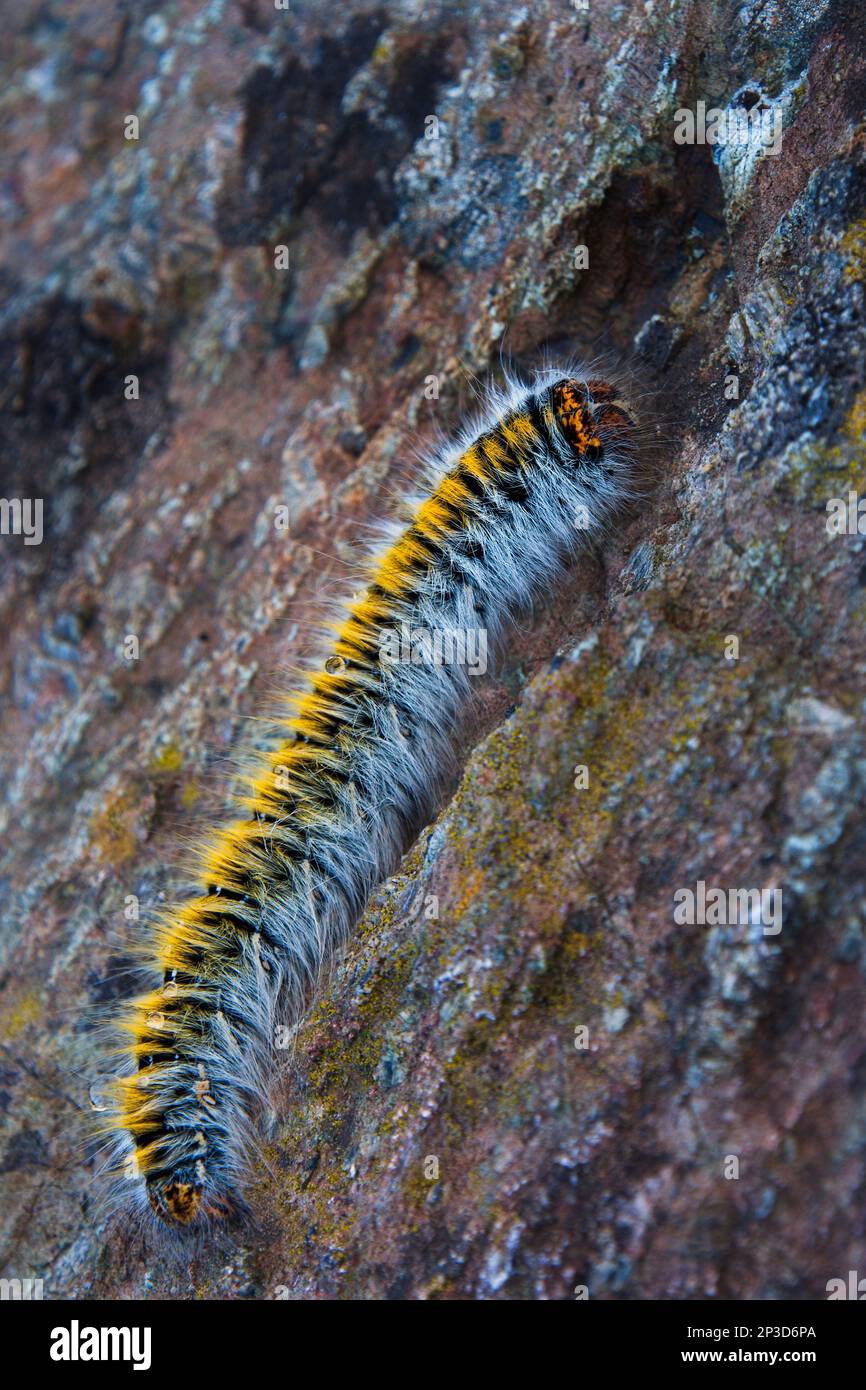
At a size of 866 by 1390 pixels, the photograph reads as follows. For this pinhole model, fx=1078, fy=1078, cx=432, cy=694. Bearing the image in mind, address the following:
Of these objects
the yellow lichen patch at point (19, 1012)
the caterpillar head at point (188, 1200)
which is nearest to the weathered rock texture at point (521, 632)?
the yellow lichen patch at point (19, 1012)

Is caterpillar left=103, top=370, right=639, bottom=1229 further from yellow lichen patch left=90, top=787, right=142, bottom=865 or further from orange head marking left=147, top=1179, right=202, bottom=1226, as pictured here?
yellow lichen patch left=90, top=787, right=142, bottom=865

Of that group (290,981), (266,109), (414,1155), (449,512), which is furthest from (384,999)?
(266,109)

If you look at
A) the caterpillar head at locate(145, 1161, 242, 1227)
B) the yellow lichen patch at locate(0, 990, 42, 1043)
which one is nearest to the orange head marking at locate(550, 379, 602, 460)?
the caterpillar head at locate(145, 1161, 242, 1227)

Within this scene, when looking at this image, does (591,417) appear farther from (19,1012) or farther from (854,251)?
(19,1012)

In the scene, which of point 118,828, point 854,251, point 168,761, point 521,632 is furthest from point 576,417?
point 118,828

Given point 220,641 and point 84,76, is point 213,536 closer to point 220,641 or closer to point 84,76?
point 220,641

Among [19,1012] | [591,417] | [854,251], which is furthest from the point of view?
[19,1012]
